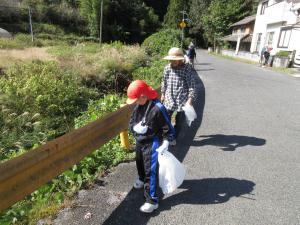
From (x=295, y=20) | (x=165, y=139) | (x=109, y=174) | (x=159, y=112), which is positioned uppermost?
(x=295, y=20)

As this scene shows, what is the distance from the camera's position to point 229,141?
20.9ft

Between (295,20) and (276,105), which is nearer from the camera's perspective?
(276,105)

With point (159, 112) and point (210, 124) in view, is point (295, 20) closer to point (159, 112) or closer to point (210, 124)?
point (210, 124)

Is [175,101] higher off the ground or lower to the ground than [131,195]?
higher

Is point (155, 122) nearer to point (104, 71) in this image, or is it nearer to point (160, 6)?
point (104, 71)

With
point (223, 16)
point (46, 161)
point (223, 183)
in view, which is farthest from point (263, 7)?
point (46, 161)

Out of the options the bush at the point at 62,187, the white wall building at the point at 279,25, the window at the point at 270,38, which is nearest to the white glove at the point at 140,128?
the bush at the point at 62,187

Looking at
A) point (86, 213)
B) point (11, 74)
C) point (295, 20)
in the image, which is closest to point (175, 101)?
point (86, 213)

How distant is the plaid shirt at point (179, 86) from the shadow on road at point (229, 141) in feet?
3.49

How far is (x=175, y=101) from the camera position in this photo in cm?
561

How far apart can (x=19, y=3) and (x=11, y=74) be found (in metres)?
44.4

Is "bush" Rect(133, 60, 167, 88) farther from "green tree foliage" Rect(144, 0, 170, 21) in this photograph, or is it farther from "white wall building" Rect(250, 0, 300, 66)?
"green tree foliage" Rect(144, 0, 170, 21)

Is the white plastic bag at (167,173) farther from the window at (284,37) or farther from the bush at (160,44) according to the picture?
the window at (284,37)

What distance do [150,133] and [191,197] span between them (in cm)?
114
